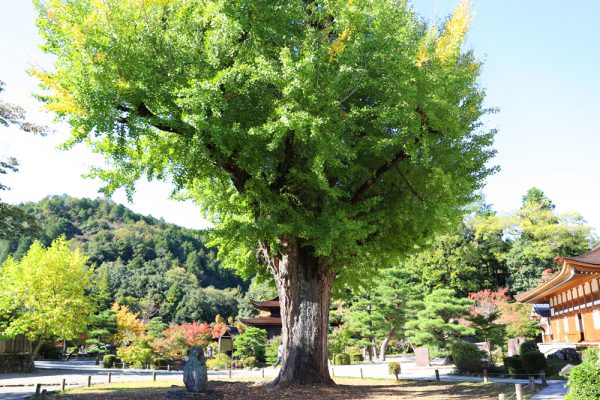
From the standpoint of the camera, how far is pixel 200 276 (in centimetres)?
8800

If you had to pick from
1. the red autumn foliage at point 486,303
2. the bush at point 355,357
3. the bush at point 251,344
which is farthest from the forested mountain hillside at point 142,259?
the red autumn foliage at point 486,303

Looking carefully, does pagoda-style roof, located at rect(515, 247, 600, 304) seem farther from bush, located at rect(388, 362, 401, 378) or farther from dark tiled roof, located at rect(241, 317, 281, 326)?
dark tiled roof, located at rect(241, 317, 281, 326)

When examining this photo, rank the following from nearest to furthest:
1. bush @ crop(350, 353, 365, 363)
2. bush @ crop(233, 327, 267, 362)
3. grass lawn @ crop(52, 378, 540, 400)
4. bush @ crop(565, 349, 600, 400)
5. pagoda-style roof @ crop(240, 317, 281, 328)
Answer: bush @ crop(565, 349, 600, 400) → grass lawn @ crop(52, 378, 540, 400) → bush @ crop(233, 327, 267, 362) → bush @ crop(350, 353, 365, 363) → pagoda-style roof @ crop(240, 317, 281, 328)

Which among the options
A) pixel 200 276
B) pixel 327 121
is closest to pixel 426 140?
pixel 327 121

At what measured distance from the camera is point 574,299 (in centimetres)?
2309

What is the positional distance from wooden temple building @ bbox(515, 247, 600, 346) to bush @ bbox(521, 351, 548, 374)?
3.57 m

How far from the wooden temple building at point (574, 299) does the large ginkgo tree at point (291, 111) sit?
310 inches

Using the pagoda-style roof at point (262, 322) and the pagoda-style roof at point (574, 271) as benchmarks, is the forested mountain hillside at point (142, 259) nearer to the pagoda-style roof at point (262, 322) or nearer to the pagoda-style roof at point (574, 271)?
the pagoda-style roof at point (262, 322)

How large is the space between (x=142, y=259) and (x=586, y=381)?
3316 inches

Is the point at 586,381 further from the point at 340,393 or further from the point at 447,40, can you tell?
the point at 447,40

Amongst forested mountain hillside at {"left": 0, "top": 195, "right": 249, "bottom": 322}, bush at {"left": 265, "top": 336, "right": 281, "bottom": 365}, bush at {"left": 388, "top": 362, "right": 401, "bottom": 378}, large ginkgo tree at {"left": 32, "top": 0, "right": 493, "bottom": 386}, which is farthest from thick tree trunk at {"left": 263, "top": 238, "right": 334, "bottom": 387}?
forested mountain hillside at {"left": 0, "top": 195, "right": 249, "bottom": 322}

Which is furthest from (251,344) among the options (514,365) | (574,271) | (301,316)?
(574,271)

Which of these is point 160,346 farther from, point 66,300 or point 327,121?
point 327,121

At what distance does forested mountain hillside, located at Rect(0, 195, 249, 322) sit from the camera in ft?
211
